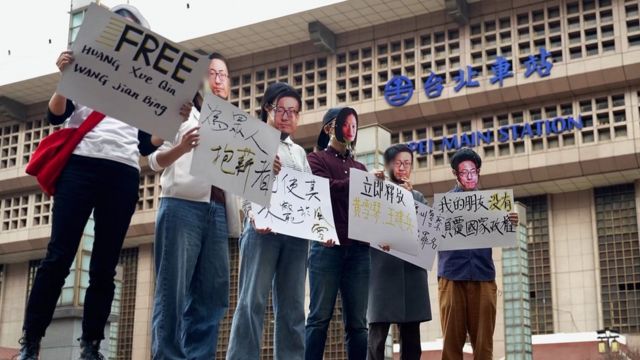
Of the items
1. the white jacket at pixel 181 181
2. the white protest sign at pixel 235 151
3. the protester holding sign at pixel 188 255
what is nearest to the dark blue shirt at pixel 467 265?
the white protest sign at pixel 235 151

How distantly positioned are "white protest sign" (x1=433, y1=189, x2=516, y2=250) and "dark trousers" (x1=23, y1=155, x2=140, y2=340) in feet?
9.11

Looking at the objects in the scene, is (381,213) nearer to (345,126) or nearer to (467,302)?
(345,126)

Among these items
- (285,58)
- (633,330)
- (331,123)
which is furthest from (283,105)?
(285,58)

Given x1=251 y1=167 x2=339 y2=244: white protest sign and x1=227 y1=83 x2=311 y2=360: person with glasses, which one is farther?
x1=251 y1=167 x2=339 y2=244: white protest sign

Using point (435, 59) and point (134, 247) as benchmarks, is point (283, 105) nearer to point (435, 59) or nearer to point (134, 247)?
point (435, 59)

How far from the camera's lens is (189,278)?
14.6 ft

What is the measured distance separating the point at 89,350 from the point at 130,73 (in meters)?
1.36

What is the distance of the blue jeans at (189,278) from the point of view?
429 centimetres

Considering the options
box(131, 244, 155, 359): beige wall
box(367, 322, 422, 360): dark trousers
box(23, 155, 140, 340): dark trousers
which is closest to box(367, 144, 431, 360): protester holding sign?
box(367, 322, 422, 360): dark trousers

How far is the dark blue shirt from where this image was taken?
239 inches

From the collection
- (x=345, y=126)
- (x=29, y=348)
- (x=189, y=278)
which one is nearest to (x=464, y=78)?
(x=345, y=126)

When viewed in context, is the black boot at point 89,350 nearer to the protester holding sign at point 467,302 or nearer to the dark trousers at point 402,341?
the dark trousers at point 402,341

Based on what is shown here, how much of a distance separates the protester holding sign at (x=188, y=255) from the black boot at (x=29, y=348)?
58 cm

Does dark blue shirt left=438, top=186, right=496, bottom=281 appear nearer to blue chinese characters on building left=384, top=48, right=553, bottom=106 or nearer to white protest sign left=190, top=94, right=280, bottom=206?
white protest sign left=190, top=94, right=280, bottom=206
